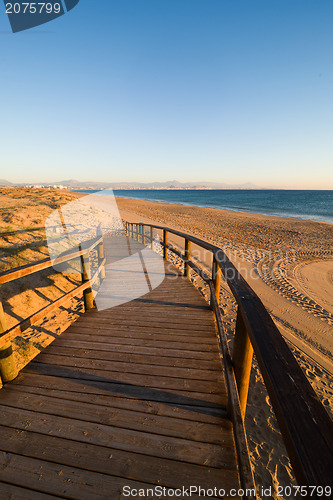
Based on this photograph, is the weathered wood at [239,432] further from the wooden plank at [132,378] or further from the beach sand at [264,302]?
the beach sand at [264,302]

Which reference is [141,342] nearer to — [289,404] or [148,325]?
[148,325]

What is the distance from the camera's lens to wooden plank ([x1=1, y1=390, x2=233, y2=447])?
1.91 meters

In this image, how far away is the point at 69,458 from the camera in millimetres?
1747

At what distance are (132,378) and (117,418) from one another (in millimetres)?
519

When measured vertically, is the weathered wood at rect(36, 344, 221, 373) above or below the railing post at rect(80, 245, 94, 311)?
below

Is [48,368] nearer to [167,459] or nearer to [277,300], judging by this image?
[167,459]

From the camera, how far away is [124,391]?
2410mm

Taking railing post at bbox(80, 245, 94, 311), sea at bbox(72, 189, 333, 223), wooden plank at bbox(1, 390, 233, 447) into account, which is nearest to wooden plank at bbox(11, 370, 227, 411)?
wooden plank at bbox(1, 390, 233, 447)

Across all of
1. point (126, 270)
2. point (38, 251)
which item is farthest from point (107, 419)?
point (38, 251)

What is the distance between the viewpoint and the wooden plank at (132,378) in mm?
2424

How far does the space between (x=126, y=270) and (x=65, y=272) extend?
2.55m

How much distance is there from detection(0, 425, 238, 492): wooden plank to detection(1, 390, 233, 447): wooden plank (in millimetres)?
215

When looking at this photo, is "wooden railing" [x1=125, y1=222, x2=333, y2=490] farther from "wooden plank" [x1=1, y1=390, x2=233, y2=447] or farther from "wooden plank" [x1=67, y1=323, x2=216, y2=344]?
"wooden plank" [x1=67, y1=323, x2=216, y2=344]

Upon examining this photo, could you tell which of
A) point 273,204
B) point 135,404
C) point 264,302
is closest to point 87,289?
point 135,404
